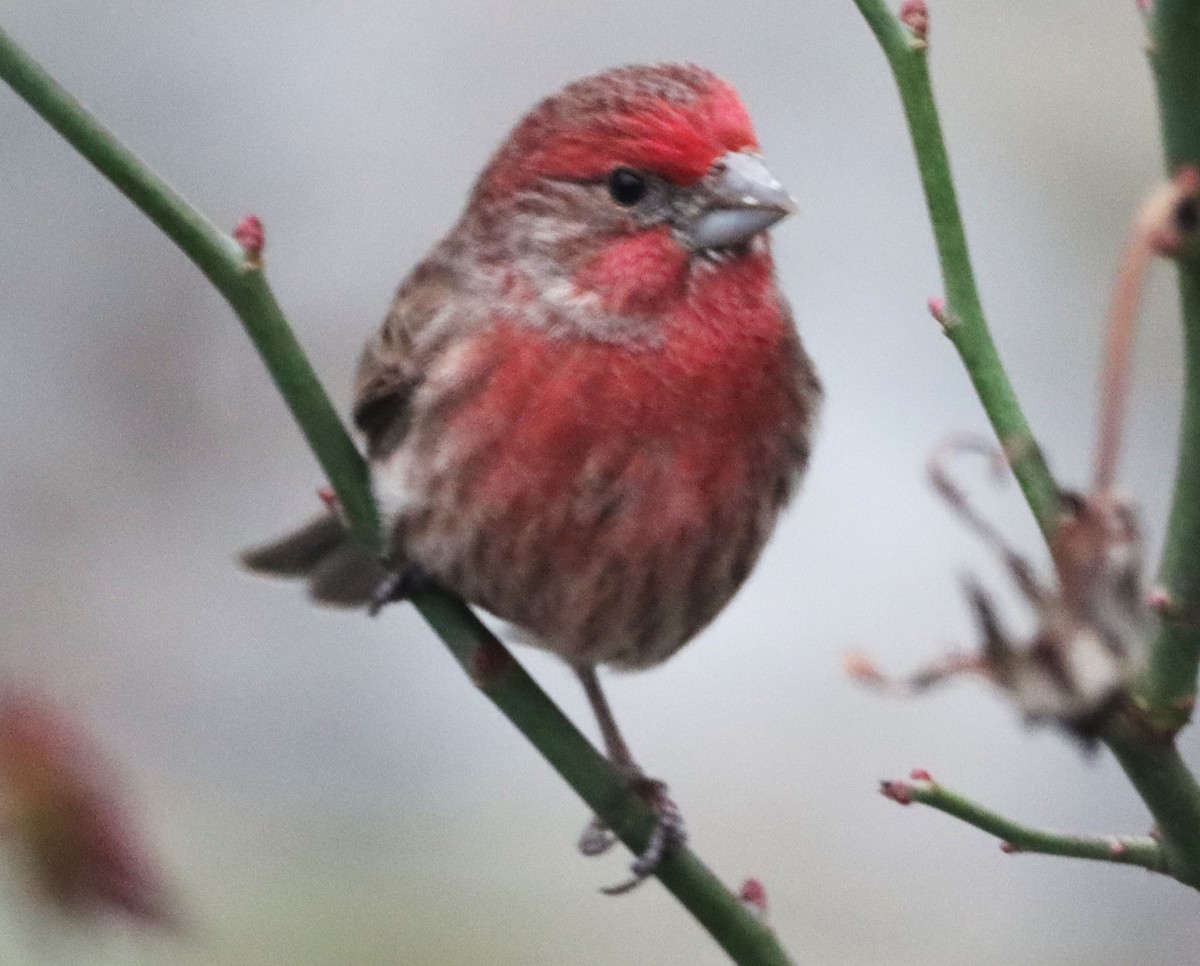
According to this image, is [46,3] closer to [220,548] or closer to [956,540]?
[220,548]

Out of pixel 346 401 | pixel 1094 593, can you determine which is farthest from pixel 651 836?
pixel 346 401

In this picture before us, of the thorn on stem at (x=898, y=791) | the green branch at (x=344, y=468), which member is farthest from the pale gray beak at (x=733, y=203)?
the thorn on stem at (x=898, y=791)

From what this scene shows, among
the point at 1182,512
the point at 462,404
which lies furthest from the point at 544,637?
the point at 1182,512

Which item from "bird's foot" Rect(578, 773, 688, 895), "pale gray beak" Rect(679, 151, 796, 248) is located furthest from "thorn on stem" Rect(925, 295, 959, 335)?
"pale gray beak" Rect(679, 151, 796, 248)

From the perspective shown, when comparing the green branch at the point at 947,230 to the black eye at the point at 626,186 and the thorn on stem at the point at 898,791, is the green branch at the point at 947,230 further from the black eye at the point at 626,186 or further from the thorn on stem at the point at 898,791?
the black eye at the point at 626,186

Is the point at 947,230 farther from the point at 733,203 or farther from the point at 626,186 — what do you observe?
the point at 626,186

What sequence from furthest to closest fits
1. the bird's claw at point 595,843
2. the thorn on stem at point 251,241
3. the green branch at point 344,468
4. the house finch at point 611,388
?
the bird's claw at point 595,843
the house finch at point 611,388
the thorn on stem at point 251,241
the green branch at point 344,468

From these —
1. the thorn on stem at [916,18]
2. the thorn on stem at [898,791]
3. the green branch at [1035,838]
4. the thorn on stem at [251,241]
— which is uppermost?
the thorn on stem at [916,18]

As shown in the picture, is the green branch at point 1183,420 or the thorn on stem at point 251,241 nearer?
the green branch at point 1183,420

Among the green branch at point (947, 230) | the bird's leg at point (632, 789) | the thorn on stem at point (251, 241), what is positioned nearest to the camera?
the green branch at point (947, 230)

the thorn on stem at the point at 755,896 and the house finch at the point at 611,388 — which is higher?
the house finch at the point at 611,388
